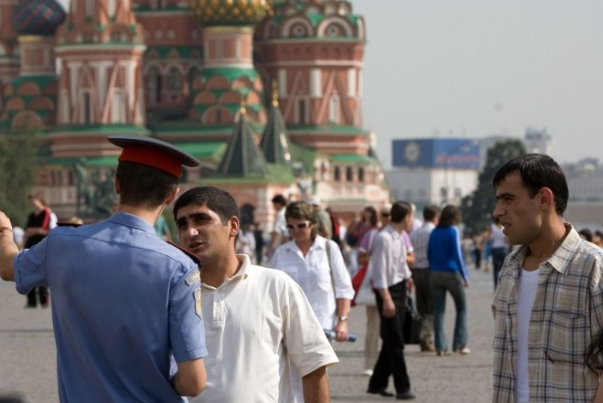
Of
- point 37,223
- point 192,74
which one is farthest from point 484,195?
point 37,223

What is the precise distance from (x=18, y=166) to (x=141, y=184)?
74.4 meters

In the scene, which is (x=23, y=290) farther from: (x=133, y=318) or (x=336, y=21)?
(x=336, y=21)

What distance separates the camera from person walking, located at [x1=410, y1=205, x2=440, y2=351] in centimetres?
1612

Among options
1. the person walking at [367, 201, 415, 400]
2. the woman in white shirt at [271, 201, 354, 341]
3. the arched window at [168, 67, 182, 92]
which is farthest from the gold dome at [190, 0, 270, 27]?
the woman in white shirt at [271, 201, 354, 341]

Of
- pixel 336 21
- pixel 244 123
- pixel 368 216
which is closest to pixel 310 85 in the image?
pixel 336 21

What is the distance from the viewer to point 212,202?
583 centimetres

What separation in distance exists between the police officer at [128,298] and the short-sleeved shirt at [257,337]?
29.5 inches

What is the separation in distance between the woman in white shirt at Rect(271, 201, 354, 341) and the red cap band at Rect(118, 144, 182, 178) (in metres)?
5.11

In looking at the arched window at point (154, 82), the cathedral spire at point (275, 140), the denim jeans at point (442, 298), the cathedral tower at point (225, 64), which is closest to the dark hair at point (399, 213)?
the denim jeans at point (442, 298)

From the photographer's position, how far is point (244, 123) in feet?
249

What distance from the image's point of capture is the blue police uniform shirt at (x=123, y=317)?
4879 mm

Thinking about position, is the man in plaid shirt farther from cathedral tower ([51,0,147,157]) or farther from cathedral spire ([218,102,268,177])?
cathedral tower ([51,0,147,157])

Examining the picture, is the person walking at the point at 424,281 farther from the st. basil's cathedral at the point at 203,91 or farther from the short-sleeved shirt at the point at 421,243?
the st. basil's cathedral at the point at 203,91

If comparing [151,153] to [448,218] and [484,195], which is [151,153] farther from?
[484,195]
